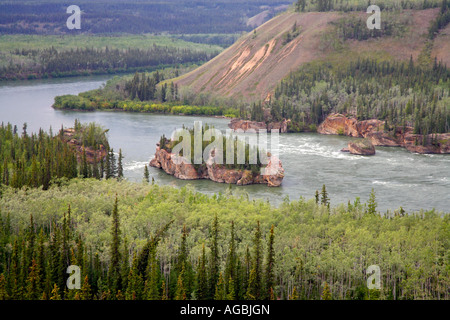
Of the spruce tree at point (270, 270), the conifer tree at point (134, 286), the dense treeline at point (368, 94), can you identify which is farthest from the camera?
the dense treeline at point (368, 94)

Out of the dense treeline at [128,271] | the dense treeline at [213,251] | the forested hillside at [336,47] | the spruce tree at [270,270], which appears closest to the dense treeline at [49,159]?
the dense treeline at [213,251]

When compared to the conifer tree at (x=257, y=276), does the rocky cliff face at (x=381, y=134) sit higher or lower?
higher

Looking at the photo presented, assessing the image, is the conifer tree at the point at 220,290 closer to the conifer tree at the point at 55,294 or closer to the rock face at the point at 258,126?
the conifer tree at the point at 55,294

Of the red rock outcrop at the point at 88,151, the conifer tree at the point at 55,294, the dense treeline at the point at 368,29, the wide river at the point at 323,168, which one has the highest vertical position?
the dense treeline at the point at 368,29

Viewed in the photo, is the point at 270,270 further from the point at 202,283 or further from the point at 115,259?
the point at 115,259

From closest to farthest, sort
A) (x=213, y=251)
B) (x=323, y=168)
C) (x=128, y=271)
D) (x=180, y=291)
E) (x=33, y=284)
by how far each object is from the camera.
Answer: (x=180, y=291) < (x=33, y=284) < (x=128, y=271) < (x=213, y=251) < (x=323, y=168)

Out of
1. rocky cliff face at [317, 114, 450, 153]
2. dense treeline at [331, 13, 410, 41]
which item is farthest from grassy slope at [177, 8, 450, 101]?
rocky cliff face at [317, 114, 450, 153]

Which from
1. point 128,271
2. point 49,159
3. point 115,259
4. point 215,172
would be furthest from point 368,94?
point 128,271
